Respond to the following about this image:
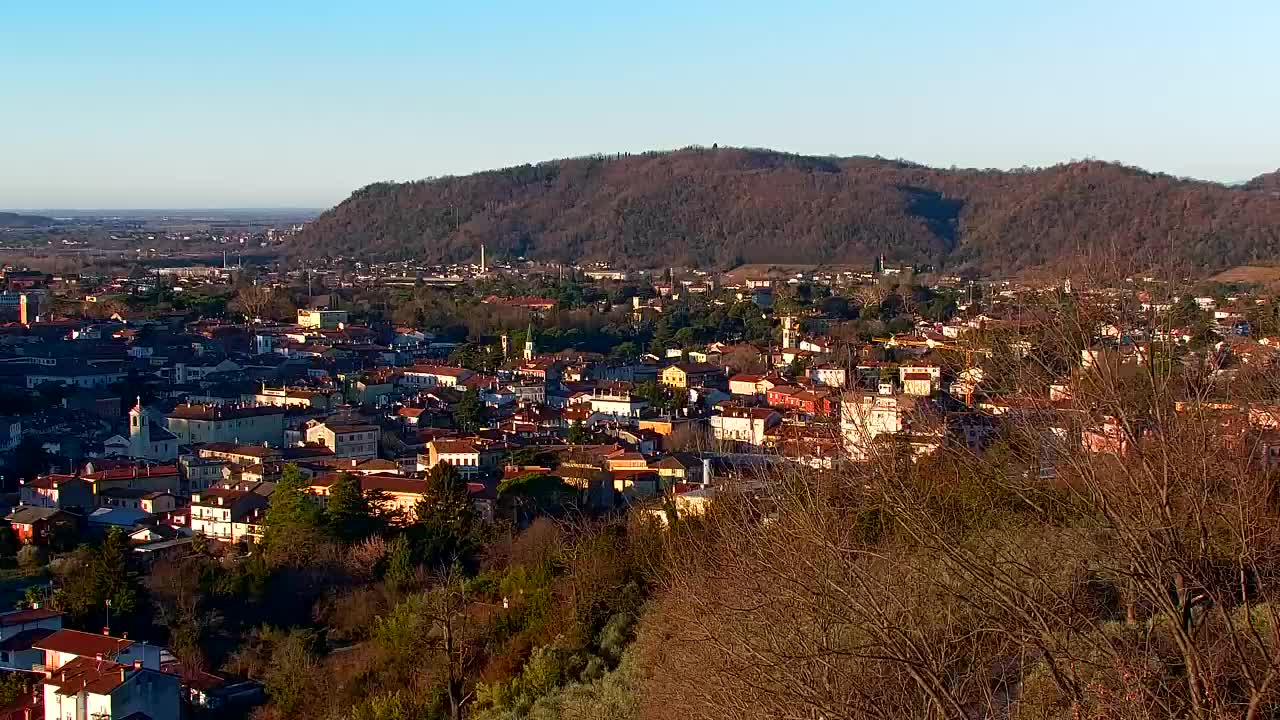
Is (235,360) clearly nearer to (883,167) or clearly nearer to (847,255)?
(847,255)

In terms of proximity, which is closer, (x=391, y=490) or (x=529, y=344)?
(x=391, y=490)

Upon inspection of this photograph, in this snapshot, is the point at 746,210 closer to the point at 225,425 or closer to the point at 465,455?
the point at 225,425

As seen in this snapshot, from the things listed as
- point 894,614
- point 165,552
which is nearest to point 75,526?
point 165,552

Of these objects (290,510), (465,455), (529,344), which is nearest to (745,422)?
(465,455)

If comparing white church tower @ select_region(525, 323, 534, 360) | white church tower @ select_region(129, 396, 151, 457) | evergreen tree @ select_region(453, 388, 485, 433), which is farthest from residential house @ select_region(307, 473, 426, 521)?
white church tower @ select_region(525, 323, 534, 360)

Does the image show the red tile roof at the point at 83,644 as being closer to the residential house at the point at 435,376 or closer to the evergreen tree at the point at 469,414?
the evergreen tree at the point at 469,414

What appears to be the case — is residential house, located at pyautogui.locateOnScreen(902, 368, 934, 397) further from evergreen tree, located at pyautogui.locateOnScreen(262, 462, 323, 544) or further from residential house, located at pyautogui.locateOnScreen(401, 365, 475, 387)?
residential house, located at pyautogui.locateOnScreen(401, 365, 475, 387)
